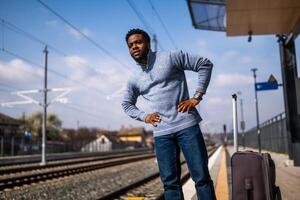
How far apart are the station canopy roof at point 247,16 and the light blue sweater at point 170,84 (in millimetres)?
7111

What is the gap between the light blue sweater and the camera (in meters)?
3.68

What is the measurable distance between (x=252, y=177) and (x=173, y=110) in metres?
0.92

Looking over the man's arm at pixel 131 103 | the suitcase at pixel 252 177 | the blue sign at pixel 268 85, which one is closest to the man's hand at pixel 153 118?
the man's arm at pixel 131 103

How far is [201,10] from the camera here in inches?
496

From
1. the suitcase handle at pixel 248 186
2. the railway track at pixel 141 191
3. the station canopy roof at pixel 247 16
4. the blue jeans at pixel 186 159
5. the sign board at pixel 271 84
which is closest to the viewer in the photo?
the blue jeans at pixel 186 159

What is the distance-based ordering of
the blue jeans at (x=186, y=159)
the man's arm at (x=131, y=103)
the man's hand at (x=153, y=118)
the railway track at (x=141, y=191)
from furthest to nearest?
the railway track at (x=141, y=191)
the man's arm at (x=131, y=103)
the man's hand at (x=153, y=118)
the blue jeans at (x=186, y=159)

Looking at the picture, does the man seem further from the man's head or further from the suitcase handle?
the suitcase handle

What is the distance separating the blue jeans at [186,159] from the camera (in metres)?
3.62

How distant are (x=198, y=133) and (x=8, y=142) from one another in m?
41.5

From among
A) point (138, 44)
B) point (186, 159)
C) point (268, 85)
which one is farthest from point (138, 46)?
point (268, 85)

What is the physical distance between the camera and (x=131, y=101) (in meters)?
4.08

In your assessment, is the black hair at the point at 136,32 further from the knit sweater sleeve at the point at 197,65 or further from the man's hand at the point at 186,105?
the man's hand at the point at 186,105

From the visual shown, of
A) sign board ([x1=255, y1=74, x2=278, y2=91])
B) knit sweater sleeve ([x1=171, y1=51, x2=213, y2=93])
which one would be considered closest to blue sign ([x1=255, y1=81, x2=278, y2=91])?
sign board ([x1=255, y1=74, x2=278, y2=91])

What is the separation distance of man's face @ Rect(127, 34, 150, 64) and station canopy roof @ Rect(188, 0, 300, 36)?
7.14 m
